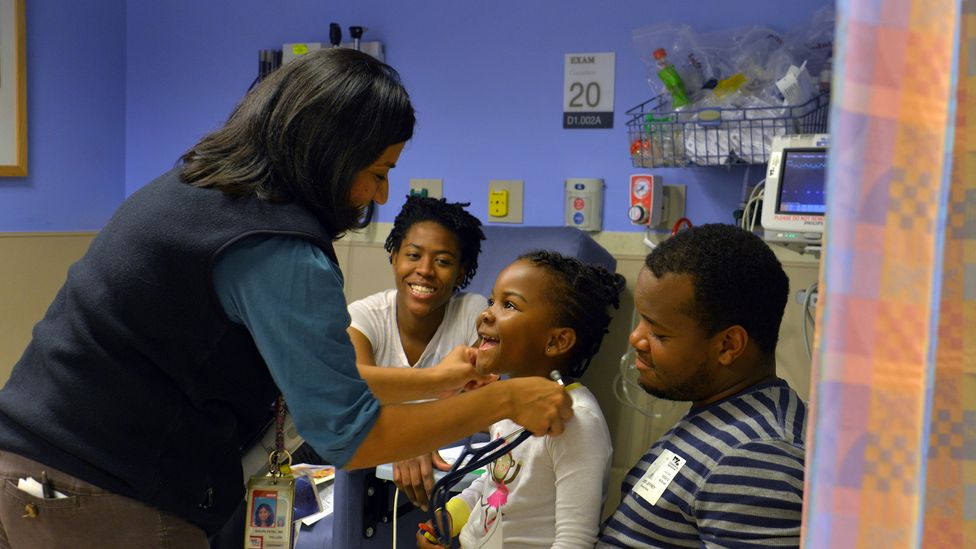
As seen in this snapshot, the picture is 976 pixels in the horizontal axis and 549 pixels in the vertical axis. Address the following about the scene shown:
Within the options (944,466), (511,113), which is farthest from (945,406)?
(511,113)

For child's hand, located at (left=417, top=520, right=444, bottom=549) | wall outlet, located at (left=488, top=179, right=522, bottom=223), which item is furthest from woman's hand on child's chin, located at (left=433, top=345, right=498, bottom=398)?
wall outlet, located at (left=488, top=179, right=522, bottom=223)

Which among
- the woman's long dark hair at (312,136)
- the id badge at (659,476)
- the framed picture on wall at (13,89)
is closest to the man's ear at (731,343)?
the id badge at (659,476)

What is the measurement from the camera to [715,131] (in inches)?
114

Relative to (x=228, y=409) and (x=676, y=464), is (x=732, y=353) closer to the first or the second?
(x=676, y=464)

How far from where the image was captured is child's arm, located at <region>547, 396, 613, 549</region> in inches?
58.3

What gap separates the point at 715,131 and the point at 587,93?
0.62 metres

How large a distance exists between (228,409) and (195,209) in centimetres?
32

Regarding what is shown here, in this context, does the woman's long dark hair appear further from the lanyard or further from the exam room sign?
the exam room sign

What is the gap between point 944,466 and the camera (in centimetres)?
46

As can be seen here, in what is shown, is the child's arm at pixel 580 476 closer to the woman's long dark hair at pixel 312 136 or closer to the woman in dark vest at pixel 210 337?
the woman in dark vest at pixel 210 337

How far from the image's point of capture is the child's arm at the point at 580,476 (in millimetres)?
1480

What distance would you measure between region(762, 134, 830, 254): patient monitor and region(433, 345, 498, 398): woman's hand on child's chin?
3.68 feet

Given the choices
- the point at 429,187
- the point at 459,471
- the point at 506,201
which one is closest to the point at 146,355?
the point at 459,471

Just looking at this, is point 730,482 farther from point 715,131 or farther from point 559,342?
point 715,131
